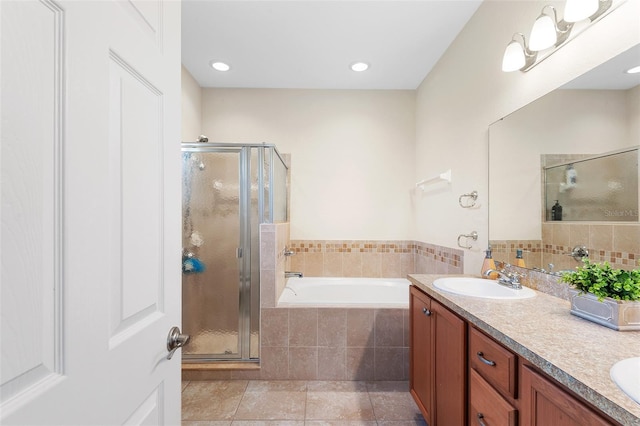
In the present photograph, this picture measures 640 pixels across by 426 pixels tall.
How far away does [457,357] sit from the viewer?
3.91ft

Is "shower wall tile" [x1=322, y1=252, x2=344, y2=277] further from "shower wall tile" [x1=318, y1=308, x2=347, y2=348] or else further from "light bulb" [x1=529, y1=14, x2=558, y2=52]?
"light bulb" [x1=529, y1=14, x2=558, y2=52]

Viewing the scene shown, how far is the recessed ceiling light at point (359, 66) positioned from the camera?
2.46 m

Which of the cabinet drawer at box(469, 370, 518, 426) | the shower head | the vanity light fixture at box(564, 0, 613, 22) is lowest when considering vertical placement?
the cabinet drawer at box(469, 370, 518, 426)


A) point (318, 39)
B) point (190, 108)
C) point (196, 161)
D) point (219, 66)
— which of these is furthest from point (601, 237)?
point (190, 108)

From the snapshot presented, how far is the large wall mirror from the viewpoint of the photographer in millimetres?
1020

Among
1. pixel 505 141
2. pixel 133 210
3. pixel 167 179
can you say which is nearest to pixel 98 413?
pixel 133 210

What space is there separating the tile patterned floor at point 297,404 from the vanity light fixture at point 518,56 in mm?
2108

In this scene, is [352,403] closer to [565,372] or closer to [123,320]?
[565,372]

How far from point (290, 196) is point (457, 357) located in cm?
213

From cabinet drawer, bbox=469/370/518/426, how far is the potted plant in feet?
1.42

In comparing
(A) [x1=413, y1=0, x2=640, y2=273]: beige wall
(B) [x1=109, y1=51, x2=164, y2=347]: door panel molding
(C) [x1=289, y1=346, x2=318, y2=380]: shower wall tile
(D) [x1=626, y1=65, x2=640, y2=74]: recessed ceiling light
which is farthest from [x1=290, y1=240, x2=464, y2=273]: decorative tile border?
(B) [x1=109, y1=51, x2=164, y2=347]: door panel molding

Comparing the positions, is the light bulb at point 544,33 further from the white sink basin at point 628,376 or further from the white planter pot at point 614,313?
the white sink basin at point 628,376

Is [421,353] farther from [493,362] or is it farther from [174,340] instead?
[174,340]

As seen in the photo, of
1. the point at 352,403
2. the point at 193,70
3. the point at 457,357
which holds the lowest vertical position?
the point at 352,403
